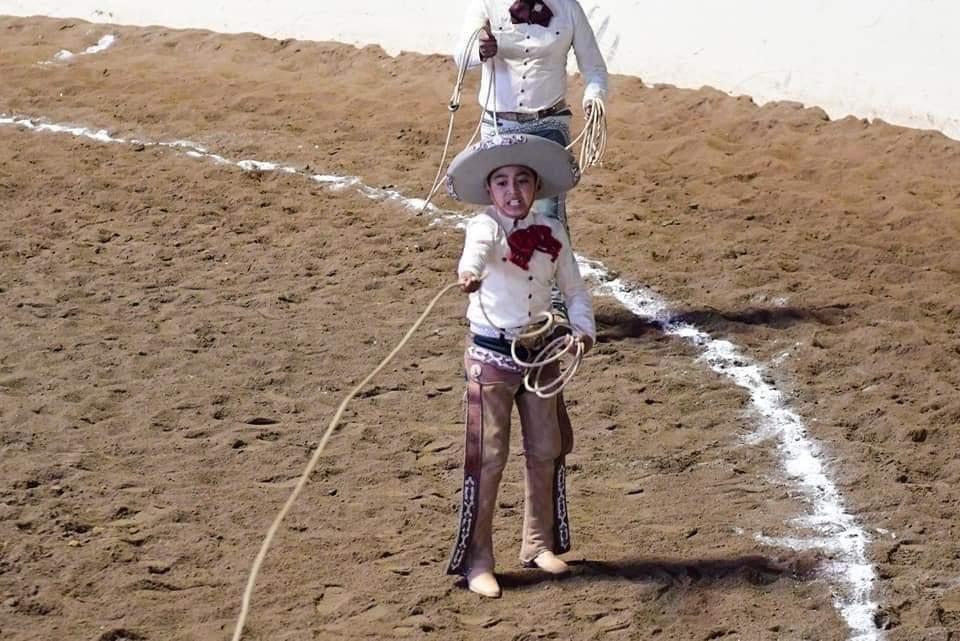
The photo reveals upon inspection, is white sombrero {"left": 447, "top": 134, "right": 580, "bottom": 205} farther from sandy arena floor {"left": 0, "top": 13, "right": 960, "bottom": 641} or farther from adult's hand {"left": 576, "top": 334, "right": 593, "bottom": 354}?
sandy arena floor {"left": 0, "top": 13, "right": 960, "bottom": 641}

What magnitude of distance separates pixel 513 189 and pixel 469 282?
40 cm

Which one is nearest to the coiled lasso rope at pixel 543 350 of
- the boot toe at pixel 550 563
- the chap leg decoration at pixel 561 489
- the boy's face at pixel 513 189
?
the chap leg decoration at pixel 561 489

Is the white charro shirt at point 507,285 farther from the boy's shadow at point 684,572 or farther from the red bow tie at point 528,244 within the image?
the boy's shadow at point 684,572

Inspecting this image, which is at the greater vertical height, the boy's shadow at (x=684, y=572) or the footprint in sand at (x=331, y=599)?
the boy's shadow at (x=684, y=572)

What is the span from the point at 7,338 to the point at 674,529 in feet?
12.0

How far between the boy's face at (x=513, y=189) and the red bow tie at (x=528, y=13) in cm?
190

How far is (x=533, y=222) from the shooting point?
5.36m

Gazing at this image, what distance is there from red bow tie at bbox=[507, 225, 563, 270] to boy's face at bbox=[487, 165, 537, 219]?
62mm

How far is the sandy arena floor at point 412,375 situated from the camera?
5480 mm

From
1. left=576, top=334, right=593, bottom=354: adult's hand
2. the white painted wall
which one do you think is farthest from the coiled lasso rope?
the white painted wall

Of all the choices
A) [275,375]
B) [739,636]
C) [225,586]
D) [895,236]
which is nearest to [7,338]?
[275,375]

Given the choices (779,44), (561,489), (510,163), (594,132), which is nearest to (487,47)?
(594,132)

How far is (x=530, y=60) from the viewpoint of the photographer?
7.07 m

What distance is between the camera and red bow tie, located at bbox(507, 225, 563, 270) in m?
5.26
